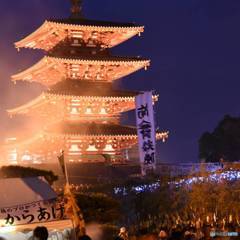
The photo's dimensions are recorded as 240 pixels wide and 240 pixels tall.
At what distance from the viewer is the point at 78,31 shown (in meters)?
34.3

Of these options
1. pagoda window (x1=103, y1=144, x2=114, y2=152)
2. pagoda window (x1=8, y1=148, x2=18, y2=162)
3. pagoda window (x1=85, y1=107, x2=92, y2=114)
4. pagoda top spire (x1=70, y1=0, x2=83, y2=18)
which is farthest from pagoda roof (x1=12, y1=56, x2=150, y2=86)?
pagoda window (x1=8, y1=148, x2=18, y2=162)

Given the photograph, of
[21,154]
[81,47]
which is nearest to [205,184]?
[81,47]

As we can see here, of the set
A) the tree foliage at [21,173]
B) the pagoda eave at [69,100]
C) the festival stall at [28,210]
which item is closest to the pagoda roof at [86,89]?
the pagoda eave at [69,100]

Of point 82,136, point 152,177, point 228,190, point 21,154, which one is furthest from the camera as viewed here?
point 21,154

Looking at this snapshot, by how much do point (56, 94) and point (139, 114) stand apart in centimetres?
528

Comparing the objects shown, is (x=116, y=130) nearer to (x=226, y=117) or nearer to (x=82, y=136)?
(x=82, y=136)

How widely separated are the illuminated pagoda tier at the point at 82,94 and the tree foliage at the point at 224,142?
2226 centimetres

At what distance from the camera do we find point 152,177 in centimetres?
2678

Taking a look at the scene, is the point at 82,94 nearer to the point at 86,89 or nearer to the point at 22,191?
the point at 86,89

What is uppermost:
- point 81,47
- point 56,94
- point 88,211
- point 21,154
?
point 81,47

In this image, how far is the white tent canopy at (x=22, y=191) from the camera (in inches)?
476

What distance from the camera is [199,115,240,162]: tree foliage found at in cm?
5544

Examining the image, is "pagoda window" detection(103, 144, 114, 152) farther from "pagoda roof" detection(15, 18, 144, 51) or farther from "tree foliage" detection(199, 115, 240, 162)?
"tree foliage" detection(199, 115, 240, 162)

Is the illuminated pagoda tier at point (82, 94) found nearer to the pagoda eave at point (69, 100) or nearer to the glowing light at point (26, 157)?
the pagoda eave at point (69, 100)
